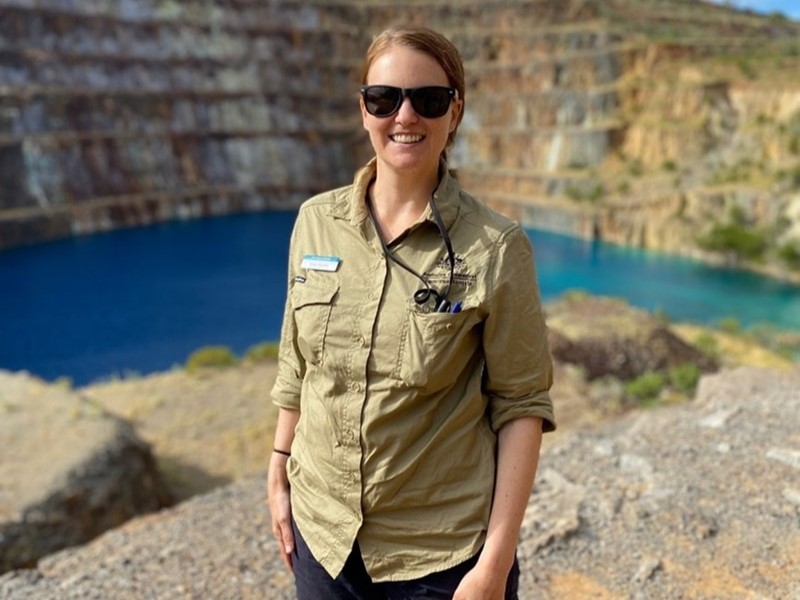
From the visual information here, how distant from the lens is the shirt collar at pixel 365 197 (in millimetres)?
2361

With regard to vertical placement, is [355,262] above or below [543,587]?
above

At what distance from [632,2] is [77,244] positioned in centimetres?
4354

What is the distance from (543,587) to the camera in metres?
4.49

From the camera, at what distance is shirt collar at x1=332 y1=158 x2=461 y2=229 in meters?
2.36

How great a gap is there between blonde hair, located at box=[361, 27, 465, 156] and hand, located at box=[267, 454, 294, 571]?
1.50 meters

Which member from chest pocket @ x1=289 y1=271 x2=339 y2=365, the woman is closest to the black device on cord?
the woman

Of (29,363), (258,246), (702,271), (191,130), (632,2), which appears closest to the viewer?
(29,363)

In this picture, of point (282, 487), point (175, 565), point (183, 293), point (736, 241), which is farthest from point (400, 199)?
point (736, 241)

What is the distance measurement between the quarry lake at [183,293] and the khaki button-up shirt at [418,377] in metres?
20.6

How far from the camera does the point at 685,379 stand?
13.3m

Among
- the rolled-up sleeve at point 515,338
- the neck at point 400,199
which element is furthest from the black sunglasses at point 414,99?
the rolled-up sleeve at point 515,338

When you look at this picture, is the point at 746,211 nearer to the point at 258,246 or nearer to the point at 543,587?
the point at 258,246

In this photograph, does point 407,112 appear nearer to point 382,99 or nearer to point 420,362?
point 382,99

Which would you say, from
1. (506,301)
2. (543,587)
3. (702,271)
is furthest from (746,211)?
(506,301)
